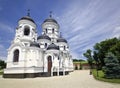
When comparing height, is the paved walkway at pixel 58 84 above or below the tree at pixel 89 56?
below

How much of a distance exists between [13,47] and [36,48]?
18.1 feet

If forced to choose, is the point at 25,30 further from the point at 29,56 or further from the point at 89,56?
the point at 89,56

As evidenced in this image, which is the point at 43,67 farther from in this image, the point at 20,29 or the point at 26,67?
the point at 20,29

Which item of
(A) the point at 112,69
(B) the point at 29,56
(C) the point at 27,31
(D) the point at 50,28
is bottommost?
(A) the point at 112,69

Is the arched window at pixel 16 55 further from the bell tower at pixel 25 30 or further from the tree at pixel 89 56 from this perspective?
the tree at pixel 89 56

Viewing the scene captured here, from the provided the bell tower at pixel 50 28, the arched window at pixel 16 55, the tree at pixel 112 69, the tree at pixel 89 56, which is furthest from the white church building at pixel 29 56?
the tree at pixel 89 56

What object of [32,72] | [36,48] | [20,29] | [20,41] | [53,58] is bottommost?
[32,72]

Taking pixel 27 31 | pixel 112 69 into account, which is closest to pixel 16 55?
pixel 27 31

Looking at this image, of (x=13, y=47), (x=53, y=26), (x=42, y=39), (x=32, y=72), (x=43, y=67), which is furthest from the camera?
(x=53, y=26)

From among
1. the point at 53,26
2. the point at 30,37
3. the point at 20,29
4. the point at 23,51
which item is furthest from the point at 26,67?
the point at 53,26

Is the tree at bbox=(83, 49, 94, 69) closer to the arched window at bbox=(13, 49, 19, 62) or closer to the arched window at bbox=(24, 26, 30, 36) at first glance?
the arched window at bbox=(24, 26, 30, 36)

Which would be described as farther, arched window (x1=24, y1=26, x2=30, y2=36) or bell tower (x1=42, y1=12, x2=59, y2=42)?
bell tower (x1=42, y1=12, x2=59, y2=42)

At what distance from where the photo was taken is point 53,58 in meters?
28.9

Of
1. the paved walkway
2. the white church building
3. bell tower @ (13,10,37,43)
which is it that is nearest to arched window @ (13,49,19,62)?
the white church building
